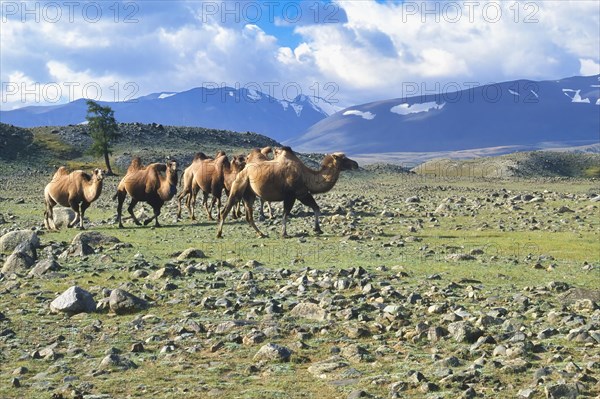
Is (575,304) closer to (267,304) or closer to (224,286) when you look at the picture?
(267,304)

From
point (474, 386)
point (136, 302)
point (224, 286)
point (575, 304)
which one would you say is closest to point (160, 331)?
point (136, 302)

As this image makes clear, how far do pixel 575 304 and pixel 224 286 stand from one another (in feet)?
21.1

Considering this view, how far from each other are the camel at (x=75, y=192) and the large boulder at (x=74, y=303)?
15.5 metres

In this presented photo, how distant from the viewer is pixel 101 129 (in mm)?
81688

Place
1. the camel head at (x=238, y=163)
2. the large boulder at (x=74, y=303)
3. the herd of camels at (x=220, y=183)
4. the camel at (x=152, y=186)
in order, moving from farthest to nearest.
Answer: the camel head at (x=238, y=163), the camel at (x=152, y=186), the herd of camels at (x=220, y=183), the large boulder at (x=74, y=303)

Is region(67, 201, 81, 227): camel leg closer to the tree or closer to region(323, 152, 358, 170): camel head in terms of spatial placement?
region(323, 152, 358, 170): camel head

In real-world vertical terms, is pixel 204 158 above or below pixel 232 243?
above

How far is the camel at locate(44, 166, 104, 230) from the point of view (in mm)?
27578

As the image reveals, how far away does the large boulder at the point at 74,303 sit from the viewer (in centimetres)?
1217

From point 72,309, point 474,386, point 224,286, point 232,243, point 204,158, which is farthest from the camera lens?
point 204,158

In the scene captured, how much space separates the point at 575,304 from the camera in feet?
40.0

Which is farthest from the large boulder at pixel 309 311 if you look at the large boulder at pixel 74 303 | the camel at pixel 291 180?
the camel at pixel 291 180

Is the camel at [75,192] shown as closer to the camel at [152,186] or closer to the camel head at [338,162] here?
the camel at [152,186]

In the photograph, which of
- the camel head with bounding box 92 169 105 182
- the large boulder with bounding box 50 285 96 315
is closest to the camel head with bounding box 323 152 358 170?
the camel head with bounding box 92 169 105 182
